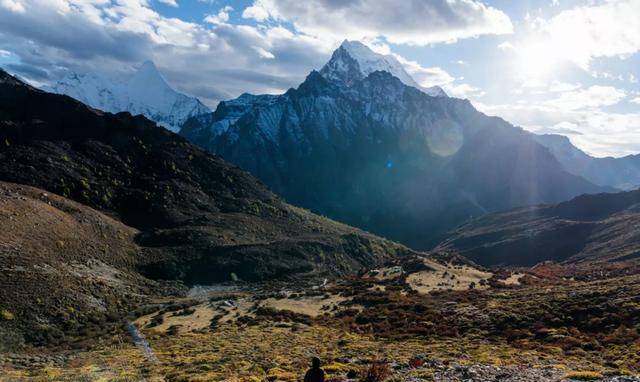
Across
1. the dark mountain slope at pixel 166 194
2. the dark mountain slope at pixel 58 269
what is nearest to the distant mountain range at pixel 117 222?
the dark mountain slope at pixel 58 269

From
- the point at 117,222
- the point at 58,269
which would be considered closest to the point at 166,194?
the point at 117,222

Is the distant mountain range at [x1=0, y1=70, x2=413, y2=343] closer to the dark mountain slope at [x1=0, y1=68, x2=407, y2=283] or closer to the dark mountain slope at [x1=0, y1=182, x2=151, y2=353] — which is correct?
the dark mountain slope at [x1=0, y1=182, x2=151, y2=353]

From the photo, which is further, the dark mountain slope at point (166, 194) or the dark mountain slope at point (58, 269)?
the dark mountain slope at point (166, 194)

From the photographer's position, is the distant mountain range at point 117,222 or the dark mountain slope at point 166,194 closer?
the distant mountain range at point 117,222

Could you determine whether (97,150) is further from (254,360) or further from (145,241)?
(254,360)

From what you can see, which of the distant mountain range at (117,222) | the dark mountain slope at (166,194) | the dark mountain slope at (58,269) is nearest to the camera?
the dark mountain slope at (58,269)

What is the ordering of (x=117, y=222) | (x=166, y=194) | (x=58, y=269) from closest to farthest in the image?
(x=58, y=269) < (x=117, y=222) < (x=166, y=194)

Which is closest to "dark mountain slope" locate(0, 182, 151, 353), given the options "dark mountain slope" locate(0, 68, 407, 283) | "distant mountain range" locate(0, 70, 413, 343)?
"distant mountain range" locate(0, 70, 413, 343)

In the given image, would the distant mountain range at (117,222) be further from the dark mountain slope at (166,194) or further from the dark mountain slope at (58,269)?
the dark mountain slope at (166,194)

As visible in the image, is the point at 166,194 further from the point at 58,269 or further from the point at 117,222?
the point at 58,269

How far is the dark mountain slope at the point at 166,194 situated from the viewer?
312 feet

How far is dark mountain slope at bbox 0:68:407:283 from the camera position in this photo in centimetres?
9519

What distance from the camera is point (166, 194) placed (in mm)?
120125

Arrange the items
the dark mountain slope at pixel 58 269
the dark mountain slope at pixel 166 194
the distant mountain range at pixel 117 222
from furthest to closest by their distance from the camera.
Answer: the dark mountain slope at pixel 166 194 → the distant mountain range at pixel 117 222 → the dark mountain slope at pixel 58 269
